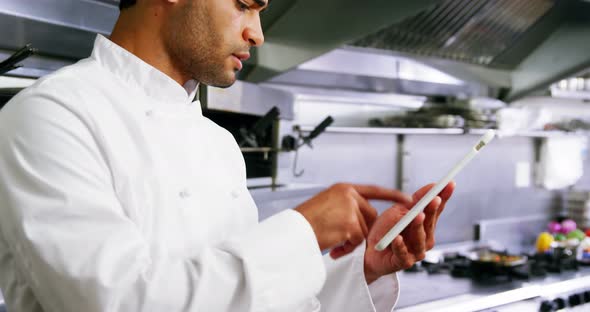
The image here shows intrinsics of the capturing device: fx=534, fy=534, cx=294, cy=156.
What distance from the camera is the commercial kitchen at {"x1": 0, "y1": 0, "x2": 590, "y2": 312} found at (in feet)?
6.64

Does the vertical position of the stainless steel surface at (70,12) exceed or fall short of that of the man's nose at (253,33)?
it exceeds it

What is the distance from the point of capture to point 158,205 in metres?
0.92

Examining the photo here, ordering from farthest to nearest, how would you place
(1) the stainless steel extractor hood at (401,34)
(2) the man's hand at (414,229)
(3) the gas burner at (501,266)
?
(3) the gas burner at (501,266), (1) the stainless steel extractor hood at (401,34), (2) the man's hand at (414,229)

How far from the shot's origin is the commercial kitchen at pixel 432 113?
2025 millimetres

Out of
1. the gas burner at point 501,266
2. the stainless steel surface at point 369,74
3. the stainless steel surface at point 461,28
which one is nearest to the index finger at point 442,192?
the gas burner at point 501,266

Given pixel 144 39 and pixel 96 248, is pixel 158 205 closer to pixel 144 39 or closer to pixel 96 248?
pixel 96 248

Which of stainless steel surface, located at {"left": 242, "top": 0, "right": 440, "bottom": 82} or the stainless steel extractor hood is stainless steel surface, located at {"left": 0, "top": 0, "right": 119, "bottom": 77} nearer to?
the stainless steel extractor hood

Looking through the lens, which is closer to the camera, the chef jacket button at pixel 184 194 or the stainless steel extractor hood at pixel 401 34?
the chef jacket button at pixel 184 194

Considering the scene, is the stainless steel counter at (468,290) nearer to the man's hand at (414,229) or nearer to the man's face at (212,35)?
the man's hand at (414,229)

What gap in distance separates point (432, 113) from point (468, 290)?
125cm

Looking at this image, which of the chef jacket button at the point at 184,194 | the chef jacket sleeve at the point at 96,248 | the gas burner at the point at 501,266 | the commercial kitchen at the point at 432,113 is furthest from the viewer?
the gas burner at the point at 501,266

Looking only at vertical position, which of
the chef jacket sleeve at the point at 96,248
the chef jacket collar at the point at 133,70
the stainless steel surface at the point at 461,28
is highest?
the stainless steel surface at the point at 461,28

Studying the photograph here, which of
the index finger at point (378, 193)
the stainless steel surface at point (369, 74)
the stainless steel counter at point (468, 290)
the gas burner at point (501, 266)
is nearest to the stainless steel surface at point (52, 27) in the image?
the stainless steel surface at point (369, 74)

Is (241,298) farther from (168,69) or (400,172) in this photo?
(400,172)
